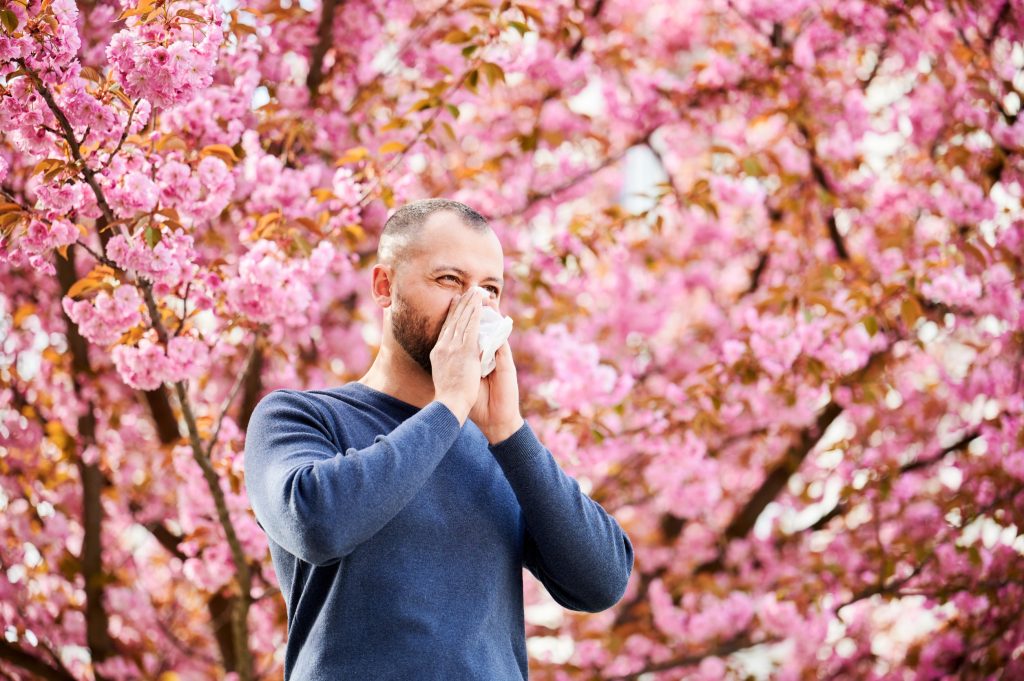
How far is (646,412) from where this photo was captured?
12.2ft

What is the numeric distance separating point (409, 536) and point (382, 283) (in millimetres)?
427

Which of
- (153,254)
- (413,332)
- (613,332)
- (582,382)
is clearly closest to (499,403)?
(413,332)

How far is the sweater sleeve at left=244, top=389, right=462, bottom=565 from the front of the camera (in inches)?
49.7

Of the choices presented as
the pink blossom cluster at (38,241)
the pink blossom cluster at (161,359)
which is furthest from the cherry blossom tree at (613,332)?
the pink blossom cluster at (38,241)

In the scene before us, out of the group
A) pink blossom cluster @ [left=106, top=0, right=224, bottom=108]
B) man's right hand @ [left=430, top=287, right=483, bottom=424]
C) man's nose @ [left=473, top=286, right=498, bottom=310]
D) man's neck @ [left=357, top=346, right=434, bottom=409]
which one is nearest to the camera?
man's right hand @ [left=430, top=287, right=483, bottom=424]

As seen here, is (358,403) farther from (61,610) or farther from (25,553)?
(61,610)

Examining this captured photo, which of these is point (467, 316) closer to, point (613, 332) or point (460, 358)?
point (460, 358)

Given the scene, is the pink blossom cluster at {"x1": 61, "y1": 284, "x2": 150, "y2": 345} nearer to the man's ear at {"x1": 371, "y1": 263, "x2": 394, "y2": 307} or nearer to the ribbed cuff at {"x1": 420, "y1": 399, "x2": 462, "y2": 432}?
the man's ear at {"x1": 371, "y1": 263, "x2": 394, "y2": 307}

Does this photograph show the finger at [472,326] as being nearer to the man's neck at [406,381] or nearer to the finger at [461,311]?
the finger at [461,311]

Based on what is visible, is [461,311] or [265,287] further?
[265,287]

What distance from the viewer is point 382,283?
65.2 inches

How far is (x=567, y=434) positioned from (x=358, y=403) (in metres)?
1.70

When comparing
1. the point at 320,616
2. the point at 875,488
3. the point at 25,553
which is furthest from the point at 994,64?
the point at 25,553

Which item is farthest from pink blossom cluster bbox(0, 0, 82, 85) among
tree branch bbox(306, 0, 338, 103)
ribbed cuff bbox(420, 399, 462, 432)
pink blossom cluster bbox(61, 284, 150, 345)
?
tree branch bbox(306, 0, 338, 103)
